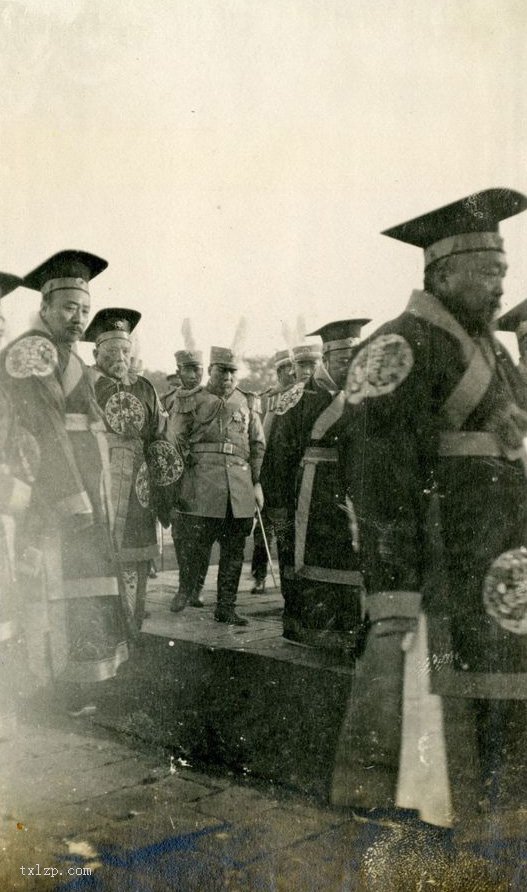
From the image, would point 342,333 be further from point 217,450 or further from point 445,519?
point 445,519

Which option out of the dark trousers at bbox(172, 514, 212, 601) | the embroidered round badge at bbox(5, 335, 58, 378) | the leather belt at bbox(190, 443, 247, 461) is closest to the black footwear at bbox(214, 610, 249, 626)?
the dark trousers at bbox(172, 514, 212, 601)

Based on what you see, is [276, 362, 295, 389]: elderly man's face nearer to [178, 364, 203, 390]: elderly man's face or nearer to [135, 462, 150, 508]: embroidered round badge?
[178, 364, 203, 390]: elderly man's face

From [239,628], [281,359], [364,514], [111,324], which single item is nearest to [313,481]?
[239,628]

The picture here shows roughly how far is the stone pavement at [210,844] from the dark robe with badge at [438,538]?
343 millimetres

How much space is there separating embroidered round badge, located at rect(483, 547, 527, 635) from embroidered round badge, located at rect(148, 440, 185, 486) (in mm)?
2846

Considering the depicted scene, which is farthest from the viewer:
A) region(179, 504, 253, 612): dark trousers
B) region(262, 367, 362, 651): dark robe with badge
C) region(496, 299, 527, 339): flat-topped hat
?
region(179, 504, 253, 612): dark trousers

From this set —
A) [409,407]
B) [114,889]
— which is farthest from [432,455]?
[114,889]

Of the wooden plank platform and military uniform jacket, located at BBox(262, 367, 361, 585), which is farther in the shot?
military uniform jacket, located at BBox(262, 367, 361, 585)

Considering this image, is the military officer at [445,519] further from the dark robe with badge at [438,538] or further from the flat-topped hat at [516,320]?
the flat-topped hat at [516,320]

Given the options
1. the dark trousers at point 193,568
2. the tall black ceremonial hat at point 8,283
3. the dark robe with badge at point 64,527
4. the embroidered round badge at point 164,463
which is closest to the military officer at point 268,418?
the dark trousers at point 193,568

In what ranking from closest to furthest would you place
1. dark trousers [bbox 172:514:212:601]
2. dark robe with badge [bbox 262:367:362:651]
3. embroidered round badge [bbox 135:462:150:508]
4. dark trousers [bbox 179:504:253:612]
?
1. dark robe with badge [bbox 262:367:362:651]
2. embroidered round badge [bbox 135:462:150:508]
3. dark trousers [bbox 179:504:253:612]
4. dark trousers [bbox 172:514:212:601]

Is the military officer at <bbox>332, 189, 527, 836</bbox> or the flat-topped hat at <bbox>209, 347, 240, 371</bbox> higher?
the flat-topped hat at <bbox>209, 347, 240, 371</bbox>

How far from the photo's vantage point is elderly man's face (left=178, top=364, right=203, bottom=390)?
8533mm

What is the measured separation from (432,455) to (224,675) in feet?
6.36
